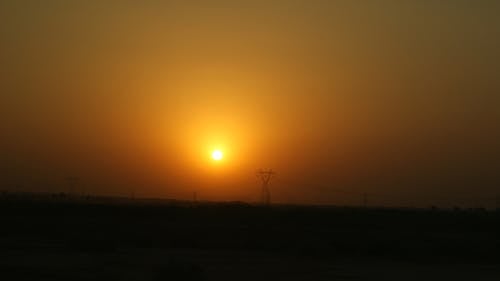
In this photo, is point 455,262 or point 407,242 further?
point 407,242

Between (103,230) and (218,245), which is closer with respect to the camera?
(218,245)

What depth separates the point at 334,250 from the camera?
63.4 meters

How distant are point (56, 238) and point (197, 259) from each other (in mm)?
18693

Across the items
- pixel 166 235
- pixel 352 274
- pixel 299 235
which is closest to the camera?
pixel 352 274

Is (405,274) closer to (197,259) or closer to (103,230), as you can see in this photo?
(197,259)

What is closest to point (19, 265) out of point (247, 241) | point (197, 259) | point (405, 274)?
point (197, 259)

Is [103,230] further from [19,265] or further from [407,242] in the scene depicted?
[19,265]

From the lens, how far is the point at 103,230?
76938 mm

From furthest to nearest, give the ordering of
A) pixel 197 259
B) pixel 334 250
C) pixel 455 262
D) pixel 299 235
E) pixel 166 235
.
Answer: pixel 299 235, pixel 166 235, pixel 334 250, pixel 455 262, pixel 197 259

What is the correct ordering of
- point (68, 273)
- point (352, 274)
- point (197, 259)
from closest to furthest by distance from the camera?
point (68, 273) → point (352, 274) → point (197, 259)

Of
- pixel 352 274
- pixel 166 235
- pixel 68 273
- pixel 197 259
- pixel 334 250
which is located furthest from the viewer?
pixel 166 235

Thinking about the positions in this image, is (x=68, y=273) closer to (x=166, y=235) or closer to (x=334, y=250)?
(x=334, y=250)

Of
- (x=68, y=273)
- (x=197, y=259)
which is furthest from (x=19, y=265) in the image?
(x=197, y=259)

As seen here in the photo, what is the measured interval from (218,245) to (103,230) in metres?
16.1
